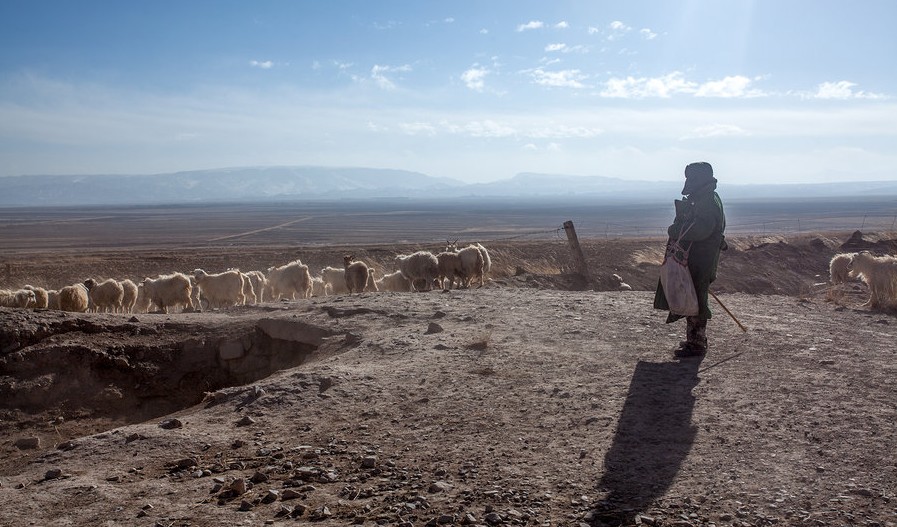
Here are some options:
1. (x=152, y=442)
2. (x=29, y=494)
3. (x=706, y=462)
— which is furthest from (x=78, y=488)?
(x=706, y=462)

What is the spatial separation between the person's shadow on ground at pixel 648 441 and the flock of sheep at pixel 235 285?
38.0ft

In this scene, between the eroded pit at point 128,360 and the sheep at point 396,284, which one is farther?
the sheep at point 396,284

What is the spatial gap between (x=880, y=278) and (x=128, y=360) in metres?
12.3

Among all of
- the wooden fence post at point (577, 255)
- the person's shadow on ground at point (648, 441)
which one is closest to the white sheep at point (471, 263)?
the wooden fence post at point (577, 255)

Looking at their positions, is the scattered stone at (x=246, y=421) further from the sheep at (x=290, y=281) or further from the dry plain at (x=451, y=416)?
the sheep at (x=290, y=281)

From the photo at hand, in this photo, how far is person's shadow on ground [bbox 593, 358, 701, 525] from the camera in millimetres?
4629

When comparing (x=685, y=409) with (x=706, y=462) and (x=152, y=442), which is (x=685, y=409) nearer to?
(x=706, y=462)

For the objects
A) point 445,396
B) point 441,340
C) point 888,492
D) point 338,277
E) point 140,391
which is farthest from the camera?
point 338,277

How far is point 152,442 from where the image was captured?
603 cm

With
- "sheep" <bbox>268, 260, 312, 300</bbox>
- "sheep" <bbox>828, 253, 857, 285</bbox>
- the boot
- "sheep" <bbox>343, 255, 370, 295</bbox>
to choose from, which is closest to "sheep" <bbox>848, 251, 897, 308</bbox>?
"sheep" <bbox>828, 253, 857, 285</bbox>

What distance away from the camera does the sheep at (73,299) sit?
1705 centimetres

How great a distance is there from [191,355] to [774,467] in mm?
7996

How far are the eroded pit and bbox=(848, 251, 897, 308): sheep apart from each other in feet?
29.6

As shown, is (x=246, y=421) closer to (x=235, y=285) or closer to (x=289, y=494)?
(x=289, y=494)
